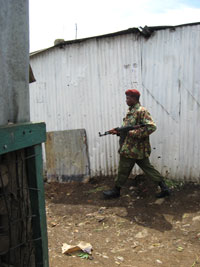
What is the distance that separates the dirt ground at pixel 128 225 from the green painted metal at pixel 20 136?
76.1 inches

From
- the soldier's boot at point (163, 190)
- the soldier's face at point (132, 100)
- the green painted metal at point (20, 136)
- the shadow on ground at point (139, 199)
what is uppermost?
the soldier's face at point (132, 100)

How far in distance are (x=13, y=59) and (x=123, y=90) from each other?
3905 millimetres

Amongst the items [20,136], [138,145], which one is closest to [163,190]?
[138,145]

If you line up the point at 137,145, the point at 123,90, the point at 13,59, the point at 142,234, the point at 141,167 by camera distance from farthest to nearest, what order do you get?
the point at 123,90
the point at 141,167
the point at 137,145
the point at 142,234
the point at 13,59

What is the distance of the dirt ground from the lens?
3.02 m

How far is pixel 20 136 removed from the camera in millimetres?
1323

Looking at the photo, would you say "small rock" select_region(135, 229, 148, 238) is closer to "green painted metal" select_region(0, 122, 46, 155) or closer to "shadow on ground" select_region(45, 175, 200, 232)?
"shadow on ground" select_region(45, 175, 200, 232)

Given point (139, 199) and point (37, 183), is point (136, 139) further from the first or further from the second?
point (37, 183)

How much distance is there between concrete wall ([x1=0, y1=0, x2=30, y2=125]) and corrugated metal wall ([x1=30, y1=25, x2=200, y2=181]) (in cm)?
371

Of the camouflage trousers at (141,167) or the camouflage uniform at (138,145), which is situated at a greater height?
the camouflage uniform at (138,145)

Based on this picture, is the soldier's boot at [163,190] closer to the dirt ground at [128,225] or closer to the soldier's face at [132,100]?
the dirt ground at [128,225]

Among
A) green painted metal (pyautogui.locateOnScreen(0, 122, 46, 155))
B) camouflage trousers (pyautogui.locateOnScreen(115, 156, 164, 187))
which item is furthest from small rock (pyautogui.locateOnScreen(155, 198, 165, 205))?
green painted metal (pyautogui.locateOnScreen(0, 122, 46, 155))

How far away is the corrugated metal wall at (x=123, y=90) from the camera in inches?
182

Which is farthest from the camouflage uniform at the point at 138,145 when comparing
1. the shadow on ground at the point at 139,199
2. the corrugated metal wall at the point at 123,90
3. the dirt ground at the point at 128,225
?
the corrugated metal wall at the point at 123,90
